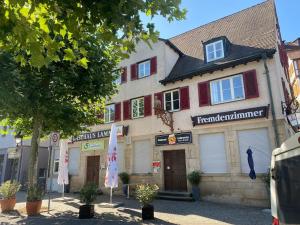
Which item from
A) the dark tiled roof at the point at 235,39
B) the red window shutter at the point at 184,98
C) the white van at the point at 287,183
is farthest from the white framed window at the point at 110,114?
the white van at the point at 287,183

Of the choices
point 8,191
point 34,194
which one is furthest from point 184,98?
point 8,191

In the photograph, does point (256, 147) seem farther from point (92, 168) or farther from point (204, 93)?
point (92, 168)

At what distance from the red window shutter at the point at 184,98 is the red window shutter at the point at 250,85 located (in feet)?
11.0

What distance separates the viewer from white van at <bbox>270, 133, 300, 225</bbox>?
2871 millimetres

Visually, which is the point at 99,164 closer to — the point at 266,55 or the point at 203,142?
the point at 203,142

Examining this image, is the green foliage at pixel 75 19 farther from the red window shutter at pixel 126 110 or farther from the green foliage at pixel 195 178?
the red window shutter at pixel 126 110

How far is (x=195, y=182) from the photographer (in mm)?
14078

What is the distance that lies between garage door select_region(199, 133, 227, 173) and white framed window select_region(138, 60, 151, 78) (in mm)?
6221

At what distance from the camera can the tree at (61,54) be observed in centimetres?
386

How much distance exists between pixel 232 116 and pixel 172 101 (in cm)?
411

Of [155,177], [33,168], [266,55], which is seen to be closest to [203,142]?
[155,177]

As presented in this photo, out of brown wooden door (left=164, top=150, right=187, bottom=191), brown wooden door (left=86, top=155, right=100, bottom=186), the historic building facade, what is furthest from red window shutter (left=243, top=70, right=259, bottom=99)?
brown wooden door (left=86, top=155, right=100, bottom=186)

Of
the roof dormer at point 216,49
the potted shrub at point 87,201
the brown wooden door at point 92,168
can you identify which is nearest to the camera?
the potted shrub at point 87,201

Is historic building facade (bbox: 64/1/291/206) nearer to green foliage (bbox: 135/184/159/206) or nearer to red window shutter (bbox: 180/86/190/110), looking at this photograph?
red window shutter (bbox: 180/86/190/110)
